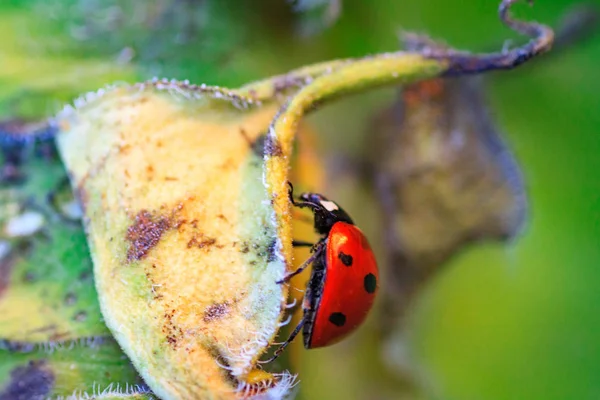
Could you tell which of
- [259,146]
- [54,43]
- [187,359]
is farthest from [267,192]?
[54,43]

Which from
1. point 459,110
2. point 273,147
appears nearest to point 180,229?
point 273,147

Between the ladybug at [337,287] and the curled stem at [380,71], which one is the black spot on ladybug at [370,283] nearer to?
the ladybug at [337,287]

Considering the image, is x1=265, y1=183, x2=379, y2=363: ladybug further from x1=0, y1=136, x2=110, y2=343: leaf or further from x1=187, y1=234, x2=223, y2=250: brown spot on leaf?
x1=0, y1=136, x2=110, y2=343: leaf

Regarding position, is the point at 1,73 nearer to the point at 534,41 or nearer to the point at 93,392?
the point at 93,392

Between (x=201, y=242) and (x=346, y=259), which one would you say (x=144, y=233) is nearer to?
(x=201, y=242)

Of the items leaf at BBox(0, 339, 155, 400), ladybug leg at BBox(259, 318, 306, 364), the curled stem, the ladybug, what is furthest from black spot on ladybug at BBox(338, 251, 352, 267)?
leaf at BBox(0, 339, 155, 400)

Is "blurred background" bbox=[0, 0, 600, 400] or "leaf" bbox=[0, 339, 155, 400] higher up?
"blurred background" bbox=[0, 0, 600, 400]
